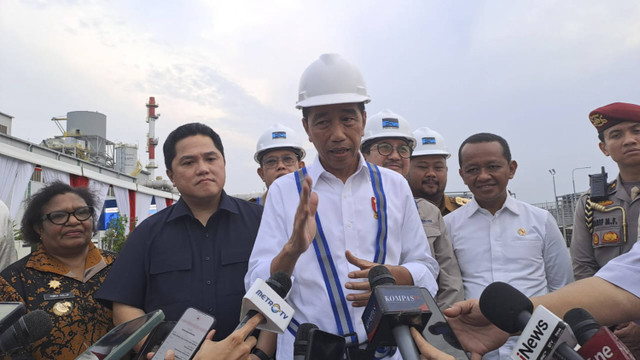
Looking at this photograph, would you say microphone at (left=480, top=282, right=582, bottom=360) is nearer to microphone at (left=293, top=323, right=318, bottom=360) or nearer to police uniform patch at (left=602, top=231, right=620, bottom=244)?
microphone at (left=293, top=323, right=318, bottom=360)

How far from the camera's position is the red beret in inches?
144

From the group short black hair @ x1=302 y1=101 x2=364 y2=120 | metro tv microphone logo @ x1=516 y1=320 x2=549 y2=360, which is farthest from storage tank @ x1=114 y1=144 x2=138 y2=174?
metro tv microphone logo @ x1=516 y1=320 x2=549 y2=360

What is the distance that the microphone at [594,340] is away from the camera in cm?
124

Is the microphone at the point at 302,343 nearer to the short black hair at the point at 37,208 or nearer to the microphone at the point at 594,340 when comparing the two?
the microphone at the point at 594,340

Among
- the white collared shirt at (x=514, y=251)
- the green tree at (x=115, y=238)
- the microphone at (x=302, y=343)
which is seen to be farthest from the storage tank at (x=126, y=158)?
the microphone at (x=302, y=343)

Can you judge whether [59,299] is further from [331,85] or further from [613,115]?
[613,115]

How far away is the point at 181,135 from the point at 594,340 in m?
2.92

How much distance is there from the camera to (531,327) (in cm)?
133

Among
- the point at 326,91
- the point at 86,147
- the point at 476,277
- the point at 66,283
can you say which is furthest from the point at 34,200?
the point at 86,147

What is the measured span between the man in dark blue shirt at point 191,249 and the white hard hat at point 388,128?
7.46 feet

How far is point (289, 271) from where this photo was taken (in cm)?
208

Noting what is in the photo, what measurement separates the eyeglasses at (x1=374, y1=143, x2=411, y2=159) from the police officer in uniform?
182 centimetres

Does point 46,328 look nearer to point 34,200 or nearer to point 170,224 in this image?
point 170,224

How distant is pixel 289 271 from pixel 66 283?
7.80ft
